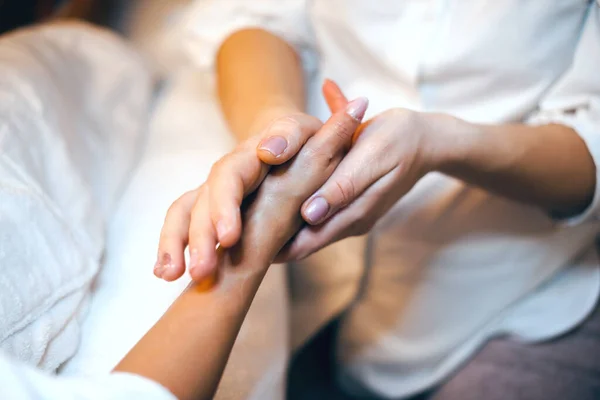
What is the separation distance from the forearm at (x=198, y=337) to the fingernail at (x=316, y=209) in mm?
58

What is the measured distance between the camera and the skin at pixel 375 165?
0.38m

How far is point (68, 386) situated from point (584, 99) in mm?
620

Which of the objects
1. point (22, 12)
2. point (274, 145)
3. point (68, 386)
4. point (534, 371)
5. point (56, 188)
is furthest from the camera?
point (22, 12)

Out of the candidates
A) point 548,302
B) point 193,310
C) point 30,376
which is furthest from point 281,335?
point 548,302

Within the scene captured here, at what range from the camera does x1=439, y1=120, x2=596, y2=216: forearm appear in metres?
0.51

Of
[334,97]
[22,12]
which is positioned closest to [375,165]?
[334,97]

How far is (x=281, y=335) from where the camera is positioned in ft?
1.81

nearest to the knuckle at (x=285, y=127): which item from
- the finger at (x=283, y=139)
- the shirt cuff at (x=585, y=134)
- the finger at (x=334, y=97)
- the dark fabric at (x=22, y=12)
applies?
A: the finger at (x=283, y=139)

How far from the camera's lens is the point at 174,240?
1.25 ft

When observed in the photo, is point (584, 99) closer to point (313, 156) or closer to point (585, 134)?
point (585, 134)

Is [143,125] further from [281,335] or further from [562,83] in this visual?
[562,83]

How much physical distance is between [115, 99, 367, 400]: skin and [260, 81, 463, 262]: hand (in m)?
0.02

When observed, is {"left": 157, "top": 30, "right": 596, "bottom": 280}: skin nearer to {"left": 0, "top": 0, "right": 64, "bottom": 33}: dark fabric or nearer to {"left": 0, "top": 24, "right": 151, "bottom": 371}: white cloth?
{"left": 0, "top": 24, "right": 151, "bottom": 371}: white cloth

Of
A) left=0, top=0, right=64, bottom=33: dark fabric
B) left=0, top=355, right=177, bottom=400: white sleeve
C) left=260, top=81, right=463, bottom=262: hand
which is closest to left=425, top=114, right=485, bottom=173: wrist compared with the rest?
left=260, top=81, right=463, bottom=262: hand
